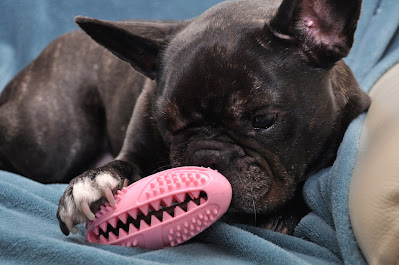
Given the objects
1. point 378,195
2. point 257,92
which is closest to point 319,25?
point 257,92

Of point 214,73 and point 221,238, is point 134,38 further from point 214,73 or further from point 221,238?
point 221,238

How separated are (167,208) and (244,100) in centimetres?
48

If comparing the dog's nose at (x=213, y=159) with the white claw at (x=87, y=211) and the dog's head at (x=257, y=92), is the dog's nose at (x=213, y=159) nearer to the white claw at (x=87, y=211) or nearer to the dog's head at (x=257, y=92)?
the dog's head at (x=257, y=92)

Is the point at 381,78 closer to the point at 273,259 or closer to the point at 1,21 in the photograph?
the point at 273,259

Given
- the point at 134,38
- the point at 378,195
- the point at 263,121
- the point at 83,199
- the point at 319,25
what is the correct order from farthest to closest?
the point at 134,38 < the point at 319,25 < the point at 263,121 < the point at 83,199 < the point at 378,195

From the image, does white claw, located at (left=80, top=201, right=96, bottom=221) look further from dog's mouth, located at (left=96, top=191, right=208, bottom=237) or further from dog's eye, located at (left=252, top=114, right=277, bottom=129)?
dog's eye, located at (left=252, top=114, right=277, bottom=129)

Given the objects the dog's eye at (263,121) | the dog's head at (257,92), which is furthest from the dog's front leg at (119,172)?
the dog's eye at (263,121)

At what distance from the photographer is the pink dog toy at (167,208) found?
1.60 meters

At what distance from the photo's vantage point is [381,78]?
2.82 m

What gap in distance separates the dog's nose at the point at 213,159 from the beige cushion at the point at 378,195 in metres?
0.45

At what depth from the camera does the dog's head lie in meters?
1.87

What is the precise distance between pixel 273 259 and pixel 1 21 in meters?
3.37

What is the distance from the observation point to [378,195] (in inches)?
57.7

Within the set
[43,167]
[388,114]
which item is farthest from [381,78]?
[43,167]
